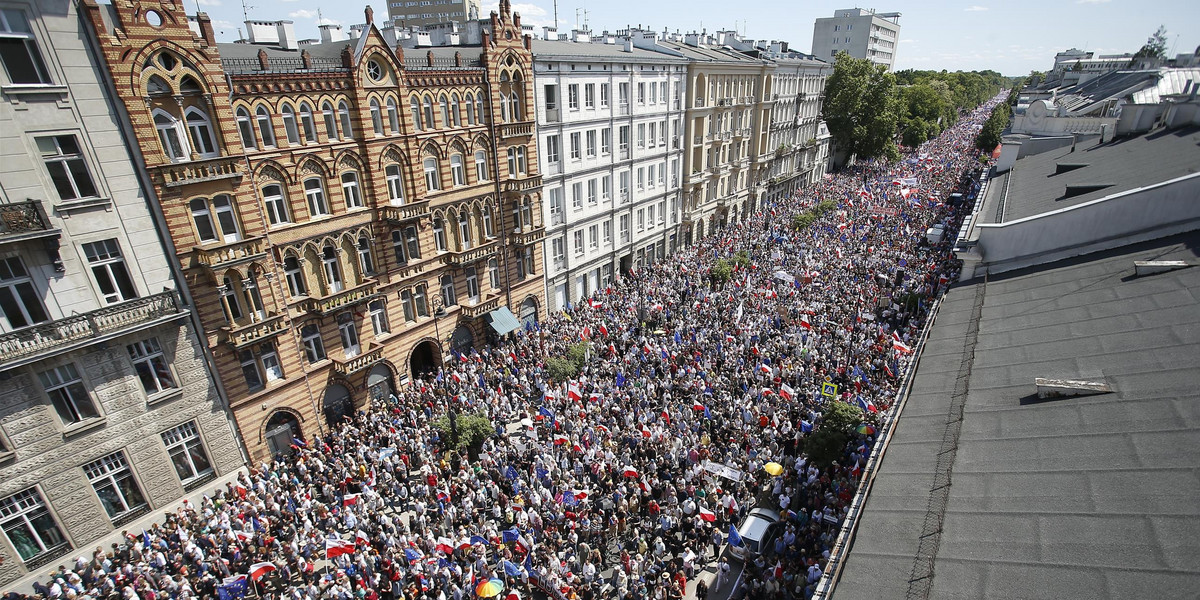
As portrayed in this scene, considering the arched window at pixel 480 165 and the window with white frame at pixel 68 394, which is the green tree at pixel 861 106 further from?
the window with white frame at pixel 68 394

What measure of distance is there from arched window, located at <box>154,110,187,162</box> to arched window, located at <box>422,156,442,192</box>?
1045cm

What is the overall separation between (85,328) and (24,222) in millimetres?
3628

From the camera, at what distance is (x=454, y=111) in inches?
1126

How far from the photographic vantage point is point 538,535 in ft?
61.0

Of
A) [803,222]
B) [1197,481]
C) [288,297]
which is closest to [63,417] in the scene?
[288,297]

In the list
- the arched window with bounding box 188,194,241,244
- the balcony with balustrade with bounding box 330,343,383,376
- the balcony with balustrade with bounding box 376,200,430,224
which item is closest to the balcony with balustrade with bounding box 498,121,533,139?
the balcony with balustrade with bounding box 376,200,430,224

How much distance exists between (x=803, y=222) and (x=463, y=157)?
108ft

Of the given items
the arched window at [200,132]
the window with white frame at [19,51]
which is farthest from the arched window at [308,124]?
the window with white frame at [19,51]

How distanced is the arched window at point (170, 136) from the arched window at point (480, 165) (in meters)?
13.6

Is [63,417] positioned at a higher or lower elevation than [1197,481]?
lower

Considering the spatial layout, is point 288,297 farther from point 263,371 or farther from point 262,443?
point 262,443

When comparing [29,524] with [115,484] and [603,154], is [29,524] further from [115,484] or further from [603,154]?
[603,154]

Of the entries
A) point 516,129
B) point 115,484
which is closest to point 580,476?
point 115,484

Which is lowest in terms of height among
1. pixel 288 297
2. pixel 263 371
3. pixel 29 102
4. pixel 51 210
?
pixel 263 371
